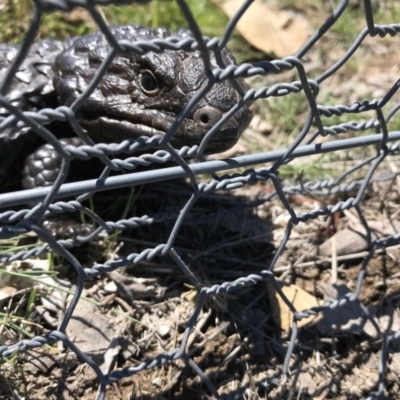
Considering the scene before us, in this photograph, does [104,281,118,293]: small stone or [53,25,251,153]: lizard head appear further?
[104,281,118,293]: small stone

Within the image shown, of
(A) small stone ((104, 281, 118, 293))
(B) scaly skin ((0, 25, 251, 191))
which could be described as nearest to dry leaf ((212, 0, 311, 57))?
(B) scaly skin ((0, 25, 251, 191))

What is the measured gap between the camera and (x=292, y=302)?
2.41 meters

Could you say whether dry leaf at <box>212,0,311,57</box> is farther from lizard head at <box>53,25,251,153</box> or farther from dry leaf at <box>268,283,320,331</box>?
dry leaf at <box>268,283,320,331</box>

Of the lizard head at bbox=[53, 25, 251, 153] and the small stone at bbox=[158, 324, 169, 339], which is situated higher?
the lizard head at bbox=[53, 25, 251, 153]

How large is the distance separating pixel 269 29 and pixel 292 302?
197 centimetres

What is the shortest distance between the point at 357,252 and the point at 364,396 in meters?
0.59

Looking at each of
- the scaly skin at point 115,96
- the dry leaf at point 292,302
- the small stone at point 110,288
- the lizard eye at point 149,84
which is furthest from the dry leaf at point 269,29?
the small stone at point 110,288

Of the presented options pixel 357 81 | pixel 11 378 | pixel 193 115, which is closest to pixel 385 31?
pixel 193 115

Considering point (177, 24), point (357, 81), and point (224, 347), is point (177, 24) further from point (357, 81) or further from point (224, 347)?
point (224, 347)

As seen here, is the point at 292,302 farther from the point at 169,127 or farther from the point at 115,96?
the point at 115,96

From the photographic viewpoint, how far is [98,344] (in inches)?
87.8

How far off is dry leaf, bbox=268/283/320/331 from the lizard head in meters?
0.61

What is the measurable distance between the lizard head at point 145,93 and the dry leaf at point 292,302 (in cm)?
61

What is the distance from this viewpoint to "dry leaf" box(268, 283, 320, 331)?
2367 millimetres
